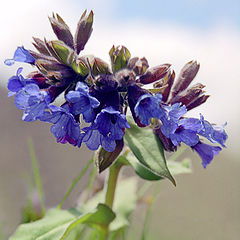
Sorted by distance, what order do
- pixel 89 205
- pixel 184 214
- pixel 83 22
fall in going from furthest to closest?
pixel 184 214 < pixel 89 205 < pixel 83 22

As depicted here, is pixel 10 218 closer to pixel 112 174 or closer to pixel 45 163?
pixel 45 163

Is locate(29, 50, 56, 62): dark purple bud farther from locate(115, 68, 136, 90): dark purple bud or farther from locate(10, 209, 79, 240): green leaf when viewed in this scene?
locate(10, 209, 79, 240): green leaf

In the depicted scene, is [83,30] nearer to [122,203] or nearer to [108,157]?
[108,157]

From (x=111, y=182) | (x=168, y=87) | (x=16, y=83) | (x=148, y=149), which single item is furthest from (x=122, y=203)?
(x=16, y=83)

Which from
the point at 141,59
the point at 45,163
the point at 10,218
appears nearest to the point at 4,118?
the point at 45,163

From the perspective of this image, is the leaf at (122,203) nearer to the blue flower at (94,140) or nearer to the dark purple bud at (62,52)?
the blue flower at (94,140)

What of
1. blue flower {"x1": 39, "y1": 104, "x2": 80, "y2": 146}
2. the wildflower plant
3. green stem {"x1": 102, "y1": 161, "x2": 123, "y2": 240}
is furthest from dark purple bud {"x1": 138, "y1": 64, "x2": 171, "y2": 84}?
green stem {"x1": 102, "y1": 161, "x2": 123, "y2": 240}

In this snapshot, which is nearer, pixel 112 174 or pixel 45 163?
pixel 112 174
